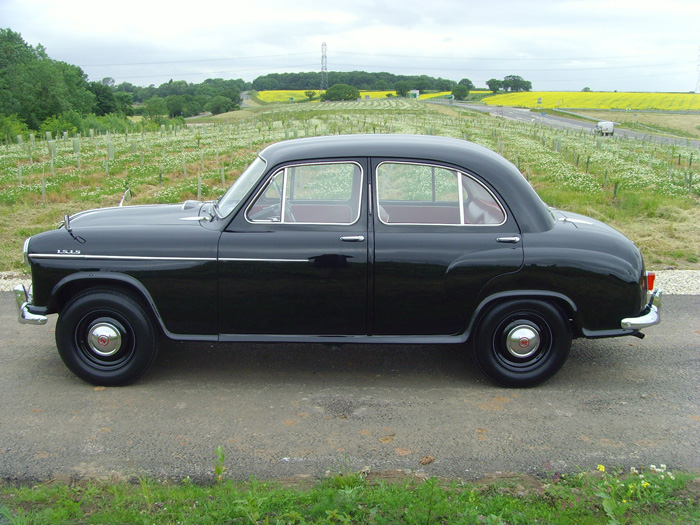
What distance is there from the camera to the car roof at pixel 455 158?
460cm

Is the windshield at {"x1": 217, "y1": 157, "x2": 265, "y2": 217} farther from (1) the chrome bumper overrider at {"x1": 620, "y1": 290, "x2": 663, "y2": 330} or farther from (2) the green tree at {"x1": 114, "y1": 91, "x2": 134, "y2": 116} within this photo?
(2) the green tree at {"x1": 114, "y1": 91, "x2": 134, "y2": 116}

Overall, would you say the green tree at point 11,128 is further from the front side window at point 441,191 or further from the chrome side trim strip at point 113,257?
the front side window at point 441,191

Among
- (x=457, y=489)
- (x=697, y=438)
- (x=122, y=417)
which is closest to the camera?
(x=457, y=489)

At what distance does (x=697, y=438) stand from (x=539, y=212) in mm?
1860

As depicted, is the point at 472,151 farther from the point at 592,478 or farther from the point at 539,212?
the point at 592,478

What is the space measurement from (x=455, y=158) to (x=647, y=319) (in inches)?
74.6

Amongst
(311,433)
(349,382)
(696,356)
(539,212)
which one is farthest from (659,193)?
(311,433)

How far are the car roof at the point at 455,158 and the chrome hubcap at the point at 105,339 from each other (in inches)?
68.0

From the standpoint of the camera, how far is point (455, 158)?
4.64 m

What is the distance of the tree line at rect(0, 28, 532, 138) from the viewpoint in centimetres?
6394

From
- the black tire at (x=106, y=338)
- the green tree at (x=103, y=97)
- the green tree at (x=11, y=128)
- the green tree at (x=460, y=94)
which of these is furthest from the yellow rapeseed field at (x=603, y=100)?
the black tire at (x=106, y=338)

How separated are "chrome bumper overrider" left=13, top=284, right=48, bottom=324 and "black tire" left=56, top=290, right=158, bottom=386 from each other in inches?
5.9

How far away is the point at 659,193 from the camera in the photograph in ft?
43.3

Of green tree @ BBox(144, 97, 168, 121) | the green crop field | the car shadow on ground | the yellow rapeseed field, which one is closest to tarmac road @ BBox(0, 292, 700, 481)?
the car shadow on ground
